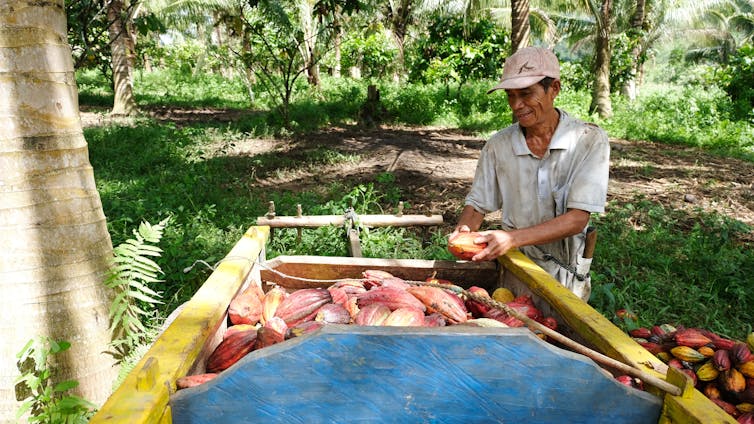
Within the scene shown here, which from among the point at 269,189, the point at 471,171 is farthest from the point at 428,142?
the point at 269,189

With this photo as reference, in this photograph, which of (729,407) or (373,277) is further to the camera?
(373,277)

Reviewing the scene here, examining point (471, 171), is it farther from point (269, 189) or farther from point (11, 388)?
point (11, 388)

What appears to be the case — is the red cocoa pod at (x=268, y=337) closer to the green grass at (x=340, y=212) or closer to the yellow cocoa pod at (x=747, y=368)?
the yellow cocoa pod at (x=747, y=368)

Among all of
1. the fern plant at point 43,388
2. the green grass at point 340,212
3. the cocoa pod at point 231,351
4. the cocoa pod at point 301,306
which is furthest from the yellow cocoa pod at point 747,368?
the fern plant at point 43,388

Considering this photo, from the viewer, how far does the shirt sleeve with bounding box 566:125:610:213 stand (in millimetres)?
2068

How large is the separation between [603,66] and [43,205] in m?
11.4

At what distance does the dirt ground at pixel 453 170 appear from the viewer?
19.6 ft

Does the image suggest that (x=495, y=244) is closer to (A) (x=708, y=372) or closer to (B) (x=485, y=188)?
(B) (x=485, y=188)

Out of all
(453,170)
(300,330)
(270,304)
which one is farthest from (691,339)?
(453,170)

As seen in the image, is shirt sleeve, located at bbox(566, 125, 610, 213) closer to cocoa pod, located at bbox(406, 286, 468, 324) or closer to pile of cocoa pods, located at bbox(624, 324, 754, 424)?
pile of cocoa pods, located at bbox(624, 324, 754, 424)

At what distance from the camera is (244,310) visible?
1700 millimetres

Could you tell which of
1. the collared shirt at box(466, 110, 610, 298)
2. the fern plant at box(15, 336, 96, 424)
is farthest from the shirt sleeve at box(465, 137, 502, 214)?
the fern plant at box(15, 336, 96, 424)

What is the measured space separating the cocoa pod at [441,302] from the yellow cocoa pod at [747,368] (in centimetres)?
80

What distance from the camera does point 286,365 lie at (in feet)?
3.54
